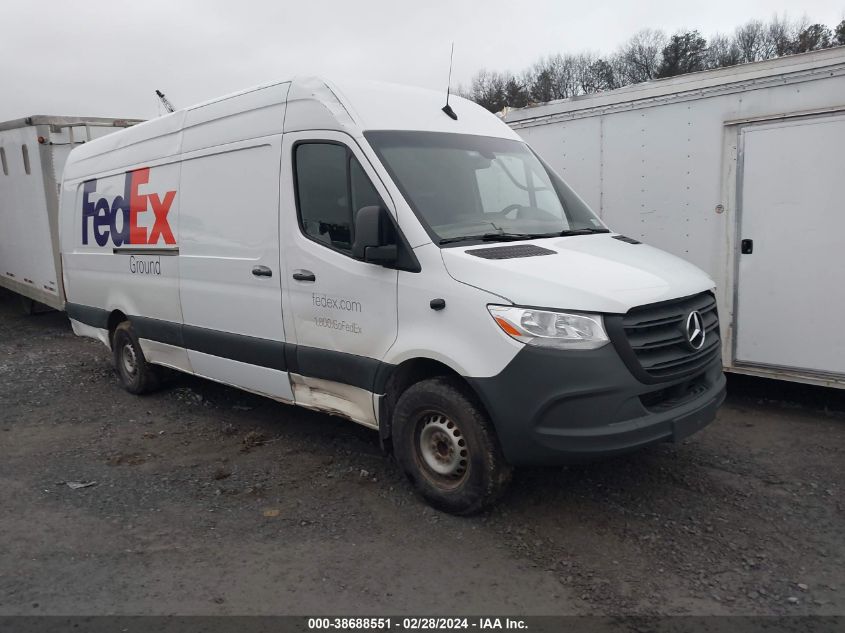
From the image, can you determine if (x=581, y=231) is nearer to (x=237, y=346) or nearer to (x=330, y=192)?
(x=330, y=192)

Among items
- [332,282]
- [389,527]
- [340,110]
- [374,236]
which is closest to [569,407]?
[389,527]

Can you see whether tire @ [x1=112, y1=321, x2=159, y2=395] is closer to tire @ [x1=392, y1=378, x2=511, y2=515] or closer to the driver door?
the driver door

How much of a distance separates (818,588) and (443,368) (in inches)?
84.8

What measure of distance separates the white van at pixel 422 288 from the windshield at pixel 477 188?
0.02 metres

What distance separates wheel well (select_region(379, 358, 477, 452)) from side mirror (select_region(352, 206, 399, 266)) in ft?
2.08

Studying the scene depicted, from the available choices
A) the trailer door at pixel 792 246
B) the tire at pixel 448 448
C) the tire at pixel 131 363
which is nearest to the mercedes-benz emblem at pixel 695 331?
the tire at pixel 448 448

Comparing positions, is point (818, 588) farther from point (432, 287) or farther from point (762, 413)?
point (762, 413)

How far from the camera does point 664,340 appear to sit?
374cm

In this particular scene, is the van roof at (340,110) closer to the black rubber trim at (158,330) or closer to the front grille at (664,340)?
the black rubber trim at (158,330)

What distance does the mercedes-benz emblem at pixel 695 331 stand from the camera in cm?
387

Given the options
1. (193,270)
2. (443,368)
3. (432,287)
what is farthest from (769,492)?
(193,270)

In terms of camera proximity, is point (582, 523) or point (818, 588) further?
point (582, 523)

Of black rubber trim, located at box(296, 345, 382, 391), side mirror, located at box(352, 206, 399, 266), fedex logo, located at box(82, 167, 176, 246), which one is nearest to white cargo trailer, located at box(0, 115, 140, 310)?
fedex logo, located at box(82, 167, 176, 246)

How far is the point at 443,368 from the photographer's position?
4.05 meters
